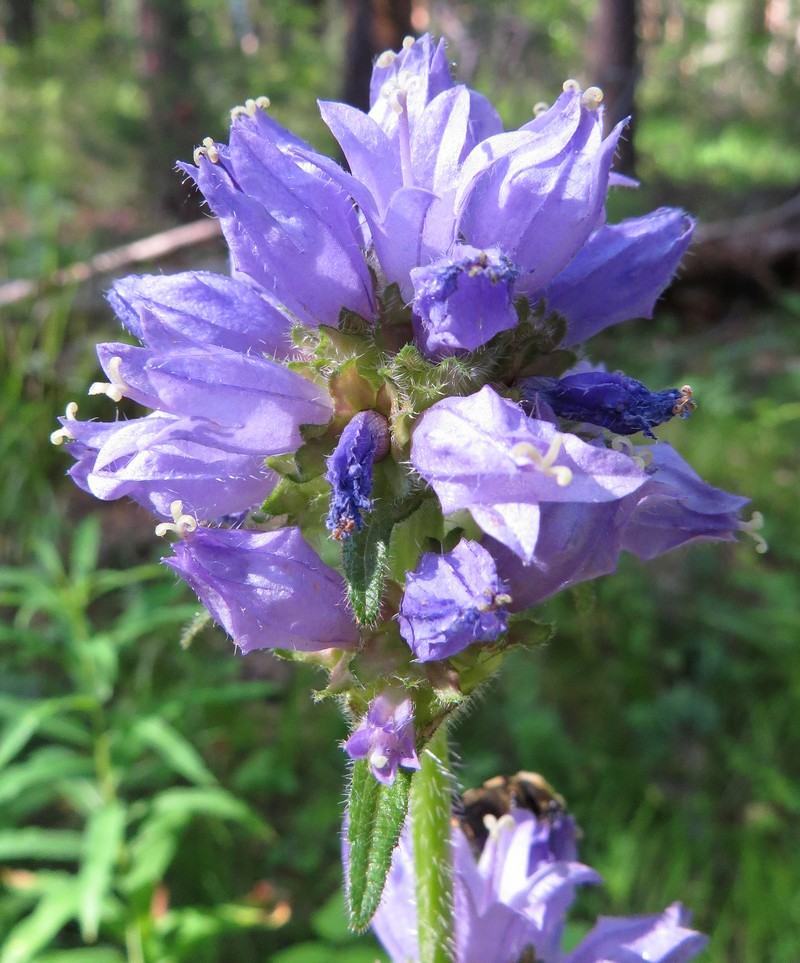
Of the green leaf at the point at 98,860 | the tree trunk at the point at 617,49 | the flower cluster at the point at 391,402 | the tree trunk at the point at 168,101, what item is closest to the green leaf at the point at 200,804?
the green leaf at the point at 98,860

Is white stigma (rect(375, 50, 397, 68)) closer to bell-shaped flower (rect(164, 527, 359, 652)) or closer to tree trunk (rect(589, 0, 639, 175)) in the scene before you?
bell-shaped flower (rect(164, 527, 359, 652))

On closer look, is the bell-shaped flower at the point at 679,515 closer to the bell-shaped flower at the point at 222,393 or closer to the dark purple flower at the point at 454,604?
the dark purple flower at the point at 454,604

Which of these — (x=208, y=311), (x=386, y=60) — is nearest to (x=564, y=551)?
(x=208, y=311)

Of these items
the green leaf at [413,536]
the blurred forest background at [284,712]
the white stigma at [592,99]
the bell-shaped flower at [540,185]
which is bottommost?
the blurred forest background at [284,712]

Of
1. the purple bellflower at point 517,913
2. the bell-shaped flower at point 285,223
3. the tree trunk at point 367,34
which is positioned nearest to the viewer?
the bell-shaped flower at point 285,223

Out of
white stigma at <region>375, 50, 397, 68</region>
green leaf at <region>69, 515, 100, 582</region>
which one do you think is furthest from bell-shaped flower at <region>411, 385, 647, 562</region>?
green leaf at <region>69, 515, 100, 582</region>

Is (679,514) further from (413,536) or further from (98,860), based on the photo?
(98,860)
